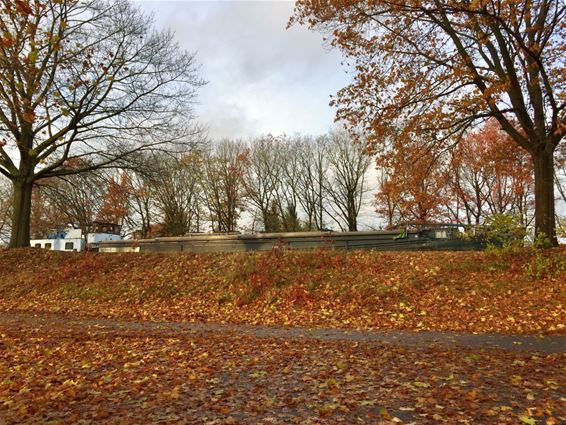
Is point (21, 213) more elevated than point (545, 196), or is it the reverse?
point (21, 213)

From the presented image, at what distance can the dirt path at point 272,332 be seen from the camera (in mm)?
8695

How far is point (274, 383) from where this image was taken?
6246 mm

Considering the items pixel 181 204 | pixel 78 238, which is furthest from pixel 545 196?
pixel 181 204

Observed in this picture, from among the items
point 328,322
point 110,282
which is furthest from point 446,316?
point 110,282

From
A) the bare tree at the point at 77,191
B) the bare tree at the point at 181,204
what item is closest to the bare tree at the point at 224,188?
the bare tree at the point at 181,204

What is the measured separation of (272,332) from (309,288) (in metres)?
3.82

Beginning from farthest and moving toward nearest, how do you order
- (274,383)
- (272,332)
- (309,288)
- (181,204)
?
(181,204), (309,288), (272,332), (274,383)

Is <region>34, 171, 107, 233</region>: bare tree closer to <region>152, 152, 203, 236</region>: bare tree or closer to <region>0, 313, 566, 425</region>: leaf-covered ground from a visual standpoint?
<region>0, 313, 566, 425</region>: leaf-covered ground

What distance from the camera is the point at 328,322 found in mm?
11797

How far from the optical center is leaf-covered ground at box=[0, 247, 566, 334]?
11.4 meters

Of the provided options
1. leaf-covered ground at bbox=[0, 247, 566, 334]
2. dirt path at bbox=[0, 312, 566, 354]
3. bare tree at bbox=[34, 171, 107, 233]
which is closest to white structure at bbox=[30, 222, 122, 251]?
bare tree at bbox=[34, 171, 107, 233]

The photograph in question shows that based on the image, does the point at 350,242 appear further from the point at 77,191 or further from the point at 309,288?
the point at 77,191

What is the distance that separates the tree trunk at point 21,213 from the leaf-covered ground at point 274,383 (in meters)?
12.2

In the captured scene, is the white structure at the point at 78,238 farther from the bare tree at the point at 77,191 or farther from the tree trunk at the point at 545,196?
the tree trunk at the point at 545,196
